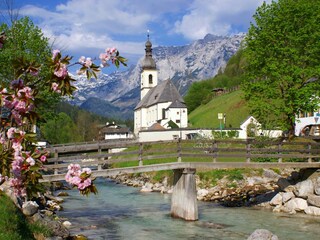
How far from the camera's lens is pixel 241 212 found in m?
24.3

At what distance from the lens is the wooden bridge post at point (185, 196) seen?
2208 centimetres

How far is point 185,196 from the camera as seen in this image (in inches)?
880

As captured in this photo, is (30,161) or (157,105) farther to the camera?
(157,105)

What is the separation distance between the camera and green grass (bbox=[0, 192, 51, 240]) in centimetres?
1135

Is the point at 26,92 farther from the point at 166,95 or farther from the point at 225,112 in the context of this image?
the point at 166,95

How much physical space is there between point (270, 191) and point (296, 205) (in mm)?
4894

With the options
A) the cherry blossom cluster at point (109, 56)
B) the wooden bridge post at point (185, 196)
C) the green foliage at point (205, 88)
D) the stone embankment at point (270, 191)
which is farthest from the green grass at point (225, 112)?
the cherry blossom cluster at point (109, 56)

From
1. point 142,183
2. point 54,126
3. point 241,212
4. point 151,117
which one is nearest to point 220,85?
point 151,117

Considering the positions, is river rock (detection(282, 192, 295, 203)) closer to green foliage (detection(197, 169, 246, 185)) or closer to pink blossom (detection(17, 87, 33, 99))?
green foliage (detection(197, 169, 246, 185))

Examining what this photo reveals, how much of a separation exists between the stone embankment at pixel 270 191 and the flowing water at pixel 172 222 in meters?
1.11

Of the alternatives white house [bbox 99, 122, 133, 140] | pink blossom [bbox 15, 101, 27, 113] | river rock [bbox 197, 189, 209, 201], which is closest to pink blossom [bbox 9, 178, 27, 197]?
pink blossom [bbox 15, 101, 27, 113]

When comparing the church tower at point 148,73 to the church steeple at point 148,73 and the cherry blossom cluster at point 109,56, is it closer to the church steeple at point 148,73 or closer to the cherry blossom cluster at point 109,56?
the church steeple at point 148,73

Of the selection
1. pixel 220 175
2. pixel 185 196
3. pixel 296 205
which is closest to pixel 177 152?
pixel 185 196

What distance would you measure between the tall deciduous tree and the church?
164 ft
